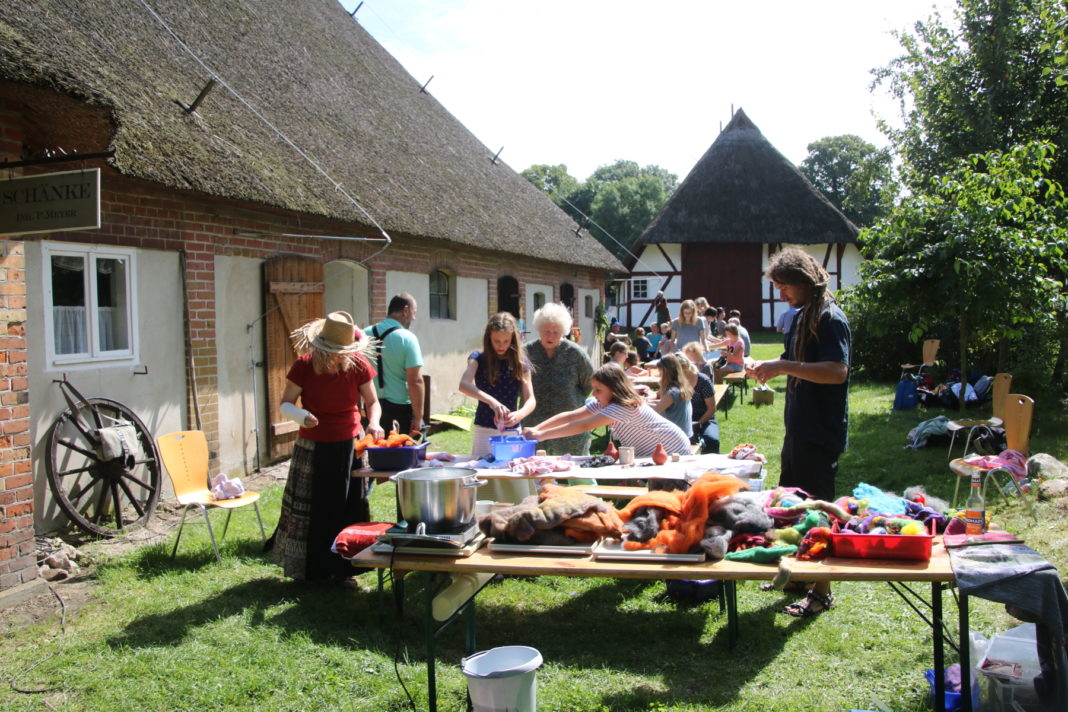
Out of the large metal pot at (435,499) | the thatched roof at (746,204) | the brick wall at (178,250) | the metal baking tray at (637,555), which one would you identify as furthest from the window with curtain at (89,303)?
the thatched roof at (746,204)

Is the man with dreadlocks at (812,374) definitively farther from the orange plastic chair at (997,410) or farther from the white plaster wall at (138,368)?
the white plaster wall at (138,368)

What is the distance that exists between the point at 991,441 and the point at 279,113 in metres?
8.82

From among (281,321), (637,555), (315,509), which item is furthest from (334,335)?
(281,321)

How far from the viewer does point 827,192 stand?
57.8m

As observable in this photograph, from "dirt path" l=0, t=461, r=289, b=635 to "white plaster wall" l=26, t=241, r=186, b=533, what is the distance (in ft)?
1.09

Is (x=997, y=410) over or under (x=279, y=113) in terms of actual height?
under

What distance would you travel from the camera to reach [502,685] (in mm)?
2949

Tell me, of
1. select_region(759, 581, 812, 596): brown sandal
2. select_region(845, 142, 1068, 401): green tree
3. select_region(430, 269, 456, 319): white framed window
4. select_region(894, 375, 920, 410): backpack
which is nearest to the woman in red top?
select_region(759, 581, 812, 596): brown sandal

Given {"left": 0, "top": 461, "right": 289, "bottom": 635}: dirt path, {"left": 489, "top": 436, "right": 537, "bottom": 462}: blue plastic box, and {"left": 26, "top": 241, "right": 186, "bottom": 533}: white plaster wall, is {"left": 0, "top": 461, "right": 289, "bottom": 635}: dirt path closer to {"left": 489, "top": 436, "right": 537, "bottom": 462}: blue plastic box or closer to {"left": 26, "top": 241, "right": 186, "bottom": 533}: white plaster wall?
{"left": 26, "top": 241, "right": 186, "bottom": 533}: white plaster wall

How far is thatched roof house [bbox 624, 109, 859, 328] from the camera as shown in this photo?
27422 millimetres

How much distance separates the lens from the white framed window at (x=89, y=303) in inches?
236

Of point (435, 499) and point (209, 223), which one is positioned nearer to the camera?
point (435, 499)

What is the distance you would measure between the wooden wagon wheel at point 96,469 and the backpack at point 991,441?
Result: 775 centimetres

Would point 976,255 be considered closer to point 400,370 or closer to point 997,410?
point 997,410
